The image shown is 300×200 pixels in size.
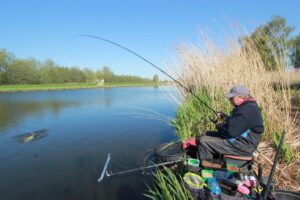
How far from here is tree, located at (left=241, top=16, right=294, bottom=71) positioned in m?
3.75

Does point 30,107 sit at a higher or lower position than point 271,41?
lower

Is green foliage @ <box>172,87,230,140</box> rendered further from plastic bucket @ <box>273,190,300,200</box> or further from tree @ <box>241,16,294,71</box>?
plastic bucket @ <box>273,190,300,200</box>

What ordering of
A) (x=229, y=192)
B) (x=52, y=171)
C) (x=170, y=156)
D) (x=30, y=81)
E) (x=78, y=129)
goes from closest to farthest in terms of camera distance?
(x=229, y=192)
(x=170, y=156)
(x=52, y=171)
(x=78, y=129)
(x=30, y=81)

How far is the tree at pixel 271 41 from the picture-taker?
3748 mm

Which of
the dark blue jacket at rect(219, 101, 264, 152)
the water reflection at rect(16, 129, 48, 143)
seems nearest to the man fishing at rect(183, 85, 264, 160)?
the dark blue jacket at rect(219, 101, 264, 152)

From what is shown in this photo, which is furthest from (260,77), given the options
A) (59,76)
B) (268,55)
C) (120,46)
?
(59,76)

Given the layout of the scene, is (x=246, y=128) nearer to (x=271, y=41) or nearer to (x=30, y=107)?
(x=271, y=41)

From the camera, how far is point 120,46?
438cm

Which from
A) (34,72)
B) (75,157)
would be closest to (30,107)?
(75,157)

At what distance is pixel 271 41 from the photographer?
389 cm

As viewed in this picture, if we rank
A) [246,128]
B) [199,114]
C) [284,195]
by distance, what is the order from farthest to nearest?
1. [199,114]
2. [246,128]
3. [284,195]

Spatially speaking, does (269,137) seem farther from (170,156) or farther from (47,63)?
(47,63)

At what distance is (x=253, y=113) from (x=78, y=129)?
267 inches

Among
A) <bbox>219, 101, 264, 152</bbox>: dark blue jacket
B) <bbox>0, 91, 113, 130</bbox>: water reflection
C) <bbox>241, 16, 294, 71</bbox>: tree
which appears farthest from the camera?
<bbox>0, 91, 113, 130</bbox>: water reflection
